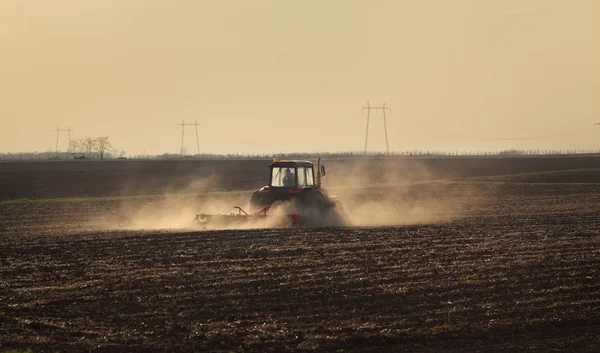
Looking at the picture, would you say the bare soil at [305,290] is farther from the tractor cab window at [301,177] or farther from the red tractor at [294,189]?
the tractor cab window at [301,177]

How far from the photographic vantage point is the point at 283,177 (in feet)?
87.9

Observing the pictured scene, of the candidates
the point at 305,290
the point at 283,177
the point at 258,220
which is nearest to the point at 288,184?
the point at 283,177

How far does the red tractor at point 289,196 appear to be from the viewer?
85.8 ft

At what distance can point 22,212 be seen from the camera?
3728cm

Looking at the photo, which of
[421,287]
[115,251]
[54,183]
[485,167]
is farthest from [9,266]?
[485,167]

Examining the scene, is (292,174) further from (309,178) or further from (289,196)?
(289,196)

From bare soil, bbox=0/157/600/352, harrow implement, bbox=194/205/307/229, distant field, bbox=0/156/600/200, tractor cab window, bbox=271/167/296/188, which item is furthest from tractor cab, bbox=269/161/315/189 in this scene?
distant field, bbox=0/156/600/200

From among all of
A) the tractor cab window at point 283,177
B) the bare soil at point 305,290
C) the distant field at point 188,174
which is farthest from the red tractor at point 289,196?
the distant field at point 188,174

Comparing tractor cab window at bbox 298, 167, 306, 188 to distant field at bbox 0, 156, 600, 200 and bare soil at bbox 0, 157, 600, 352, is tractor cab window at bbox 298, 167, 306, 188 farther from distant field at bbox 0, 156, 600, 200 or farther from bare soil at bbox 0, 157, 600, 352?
distant field at bbox 0, 156, 600, 200

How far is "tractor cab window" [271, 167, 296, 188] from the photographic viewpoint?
A: 26.6 metres

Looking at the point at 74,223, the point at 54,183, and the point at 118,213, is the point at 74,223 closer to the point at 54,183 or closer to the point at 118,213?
the point at 118,213

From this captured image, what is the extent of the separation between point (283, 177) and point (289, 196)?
2.52 feet

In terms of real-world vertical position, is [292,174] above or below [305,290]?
above

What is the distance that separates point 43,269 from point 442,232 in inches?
425
